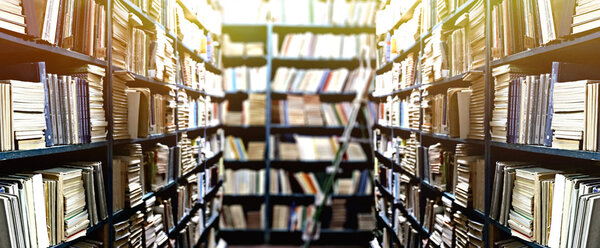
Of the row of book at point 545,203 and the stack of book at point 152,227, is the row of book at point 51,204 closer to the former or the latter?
the stack of book at point 152,227

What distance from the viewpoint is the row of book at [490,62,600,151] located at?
0.98 meters

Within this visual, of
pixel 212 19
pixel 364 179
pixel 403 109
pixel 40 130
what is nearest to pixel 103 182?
pixel 40 130

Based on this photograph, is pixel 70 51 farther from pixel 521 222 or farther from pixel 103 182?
pixel 521 222

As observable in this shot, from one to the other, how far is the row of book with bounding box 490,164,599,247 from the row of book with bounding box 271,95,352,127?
2.29 m

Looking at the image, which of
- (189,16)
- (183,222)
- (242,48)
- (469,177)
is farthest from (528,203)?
(242,48)

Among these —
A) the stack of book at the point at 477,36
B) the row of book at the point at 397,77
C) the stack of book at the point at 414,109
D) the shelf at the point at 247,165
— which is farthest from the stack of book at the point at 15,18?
the shelf at the point at 247,165

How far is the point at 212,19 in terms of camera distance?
3.33m

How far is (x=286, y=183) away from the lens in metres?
3.67

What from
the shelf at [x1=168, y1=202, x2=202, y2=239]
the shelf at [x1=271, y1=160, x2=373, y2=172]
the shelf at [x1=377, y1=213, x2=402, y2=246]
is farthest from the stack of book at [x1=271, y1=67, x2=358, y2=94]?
the shelf at [x1=168, y1=202, x2=202, y2=239]

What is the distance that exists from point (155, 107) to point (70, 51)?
30.6 inches

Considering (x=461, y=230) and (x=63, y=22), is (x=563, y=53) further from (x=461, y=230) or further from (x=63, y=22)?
(x=63, y=22)

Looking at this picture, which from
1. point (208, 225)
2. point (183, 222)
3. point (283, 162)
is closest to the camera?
point (183, 222)

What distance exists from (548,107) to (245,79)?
2806 mm

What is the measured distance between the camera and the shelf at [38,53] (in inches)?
41.3
